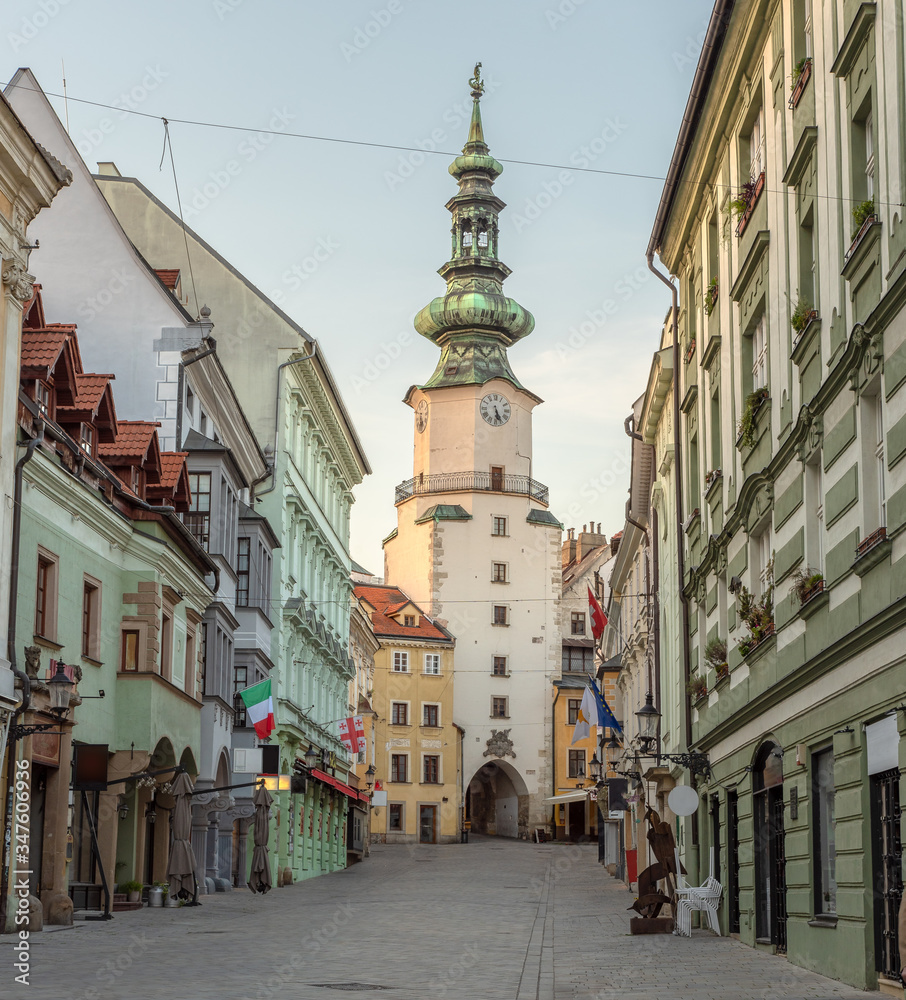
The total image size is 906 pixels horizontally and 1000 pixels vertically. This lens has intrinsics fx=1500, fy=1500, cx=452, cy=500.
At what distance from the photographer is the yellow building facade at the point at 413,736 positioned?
83562mm

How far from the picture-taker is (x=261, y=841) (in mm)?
34844

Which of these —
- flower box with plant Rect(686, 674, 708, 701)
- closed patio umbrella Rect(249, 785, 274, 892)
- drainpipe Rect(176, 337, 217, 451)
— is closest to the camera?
flower box with plant Rect(686, 674, 708, 701)

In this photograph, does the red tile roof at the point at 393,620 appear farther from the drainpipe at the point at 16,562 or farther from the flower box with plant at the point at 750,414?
the flower box with plant at the point at 750,414

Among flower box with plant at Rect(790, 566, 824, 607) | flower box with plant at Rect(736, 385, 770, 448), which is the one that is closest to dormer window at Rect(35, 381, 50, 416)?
flower box with plant at Rect(736, 385, 770, 448)

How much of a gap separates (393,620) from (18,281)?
65.9 m

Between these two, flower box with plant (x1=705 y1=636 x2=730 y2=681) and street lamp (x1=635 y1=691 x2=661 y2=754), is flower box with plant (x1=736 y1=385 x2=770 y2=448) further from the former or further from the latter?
street lamp (x1=635 y1=691 x2=661 y2=754)

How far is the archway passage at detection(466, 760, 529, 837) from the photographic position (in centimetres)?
8769

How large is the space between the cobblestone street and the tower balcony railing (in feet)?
187

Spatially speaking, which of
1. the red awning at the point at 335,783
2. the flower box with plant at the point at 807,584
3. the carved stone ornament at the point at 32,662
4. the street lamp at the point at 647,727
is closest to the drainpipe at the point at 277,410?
the red awning at the point at 335,783

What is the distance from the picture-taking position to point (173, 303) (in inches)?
1375

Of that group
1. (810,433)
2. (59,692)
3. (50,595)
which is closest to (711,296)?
(810,433)

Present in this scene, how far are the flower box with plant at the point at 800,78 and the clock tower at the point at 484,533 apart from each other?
69.8 meters

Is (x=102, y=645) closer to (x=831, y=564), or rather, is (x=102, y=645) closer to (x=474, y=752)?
(x=831, y=564)

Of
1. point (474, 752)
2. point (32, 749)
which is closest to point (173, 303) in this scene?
point (32, 749)
